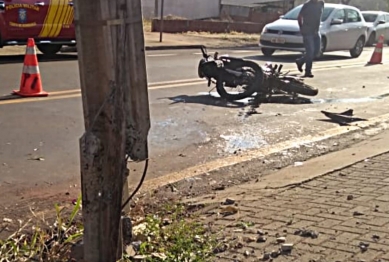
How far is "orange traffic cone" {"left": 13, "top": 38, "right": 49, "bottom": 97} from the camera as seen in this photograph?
10309 millimetres

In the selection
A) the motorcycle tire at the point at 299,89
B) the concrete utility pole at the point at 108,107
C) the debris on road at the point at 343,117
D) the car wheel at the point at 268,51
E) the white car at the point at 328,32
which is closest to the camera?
the concrete utility pole at the point at 108,107

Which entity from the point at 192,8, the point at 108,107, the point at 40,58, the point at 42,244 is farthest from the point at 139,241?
the point at 192,8

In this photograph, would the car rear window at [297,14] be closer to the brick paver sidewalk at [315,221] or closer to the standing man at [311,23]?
the standing man at [311,23]

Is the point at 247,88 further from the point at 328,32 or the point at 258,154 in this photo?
the point at 328,32

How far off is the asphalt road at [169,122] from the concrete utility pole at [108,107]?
252cm

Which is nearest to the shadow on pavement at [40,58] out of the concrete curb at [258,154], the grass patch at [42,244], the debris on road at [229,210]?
the concrete curb at [258,154]

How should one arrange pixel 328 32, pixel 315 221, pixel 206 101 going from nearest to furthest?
pixel 315 221 → pixel 206 101 → pixel 328 32

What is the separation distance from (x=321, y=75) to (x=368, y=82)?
126 cm

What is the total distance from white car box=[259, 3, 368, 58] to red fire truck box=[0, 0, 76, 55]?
646cm

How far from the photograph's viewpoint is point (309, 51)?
15719mm

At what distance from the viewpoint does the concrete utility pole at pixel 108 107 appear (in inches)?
123

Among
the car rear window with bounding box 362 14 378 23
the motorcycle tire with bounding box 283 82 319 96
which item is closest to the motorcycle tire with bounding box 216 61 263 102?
the motorcycle tire with bounding box 283 82 319 96

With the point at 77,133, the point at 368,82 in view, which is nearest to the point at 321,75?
the point at 368,82

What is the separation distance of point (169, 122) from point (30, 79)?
2.65 m
